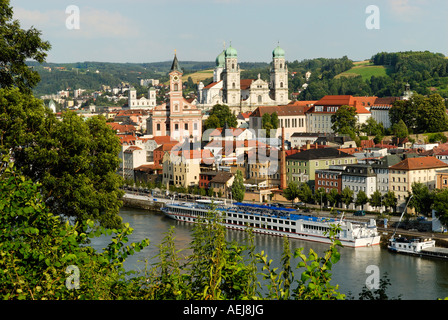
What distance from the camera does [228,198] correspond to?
22.9 metres

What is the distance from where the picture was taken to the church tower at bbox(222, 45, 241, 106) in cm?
4234

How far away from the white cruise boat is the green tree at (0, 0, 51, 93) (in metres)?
7.64

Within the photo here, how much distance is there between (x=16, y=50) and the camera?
6.91m

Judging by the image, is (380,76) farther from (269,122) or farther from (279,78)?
(269,122)

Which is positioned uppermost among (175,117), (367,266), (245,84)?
(245,84)

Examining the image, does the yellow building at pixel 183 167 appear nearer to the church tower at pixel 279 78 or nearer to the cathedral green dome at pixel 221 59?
the church tower at pixel 279 78

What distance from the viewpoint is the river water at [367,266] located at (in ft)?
37.4

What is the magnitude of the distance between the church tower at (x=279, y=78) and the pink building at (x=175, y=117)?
9.80 m

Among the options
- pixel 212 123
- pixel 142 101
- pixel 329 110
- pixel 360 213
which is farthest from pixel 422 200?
pixel 142 101

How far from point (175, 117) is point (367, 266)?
72.0 feet

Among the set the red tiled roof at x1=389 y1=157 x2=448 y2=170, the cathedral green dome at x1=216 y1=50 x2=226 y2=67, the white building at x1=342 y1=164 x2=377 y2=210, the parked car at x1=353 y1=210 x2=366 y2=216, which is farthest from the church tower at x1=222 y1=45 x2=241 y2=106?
the parked car at x1=353 y1=210 x2=366 y2=216

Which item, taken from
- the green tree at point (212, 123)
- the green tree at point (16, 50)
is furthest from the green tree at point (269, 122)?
the green tree at point (16, 50)

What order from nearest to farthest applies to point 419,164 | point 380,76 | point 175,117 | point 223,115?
point 419,164 < point 175,117 < point 223,115 < point 380,76
